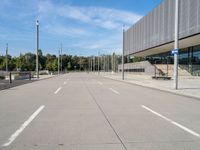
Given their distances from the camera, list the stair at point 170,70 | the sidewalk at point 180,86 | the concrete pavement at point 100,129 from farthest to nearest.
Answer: the stair at point 170,70 → the sidewalk at point 180,86 → the concrete pavement at point 100,129

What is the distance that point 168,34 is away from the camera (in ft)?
168

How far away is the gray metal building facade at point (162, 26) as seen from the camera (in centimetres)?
4209

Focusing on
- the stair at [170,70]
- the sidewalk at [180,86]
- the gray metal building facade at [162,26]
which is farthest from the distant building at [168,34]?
the sidewalk at [180,86]

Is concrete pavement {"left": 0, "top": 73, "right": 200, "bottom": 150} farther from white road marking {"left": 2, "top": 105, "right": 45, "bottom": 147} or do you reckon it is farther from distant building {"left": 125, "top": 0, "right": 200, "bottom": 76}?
distant building {"left": 125, "top": 0, "right": 200, "bottom": 76}

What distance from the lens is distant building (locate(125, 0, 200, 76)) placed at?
42.9 meters

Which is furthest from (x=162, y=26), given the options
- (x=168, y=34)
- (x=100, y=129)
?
(x=100, y=129)

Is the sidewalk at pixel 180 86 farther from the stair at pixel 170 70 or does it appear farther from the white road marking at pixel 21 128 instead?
the stair at pixel 170 70

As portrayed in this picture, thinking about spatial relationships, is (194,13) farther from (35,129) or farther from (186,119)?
(35,129)

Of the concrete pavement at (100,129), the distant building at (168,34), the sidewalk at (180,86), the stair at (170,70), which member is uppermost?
the distant building at (168,34)

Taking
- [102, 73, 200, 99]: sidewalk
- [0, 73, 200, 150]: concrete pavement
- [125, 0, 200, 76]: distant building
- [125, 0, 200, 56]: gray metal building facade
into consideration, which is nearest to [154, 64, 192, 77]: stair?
[125, 0, 200, 76]: distant building

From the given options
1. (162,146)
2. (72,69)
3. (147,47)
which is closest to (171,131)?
(162,146)

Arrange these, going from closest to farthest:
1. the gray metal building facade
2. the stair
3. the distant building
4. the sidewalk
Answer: the sidewalk < the gray metal building facade < the distant building < the stair

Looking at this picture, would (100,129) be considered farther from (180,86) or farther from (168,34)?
(168,34)

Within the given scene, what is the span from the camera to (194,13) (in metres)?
41.6
